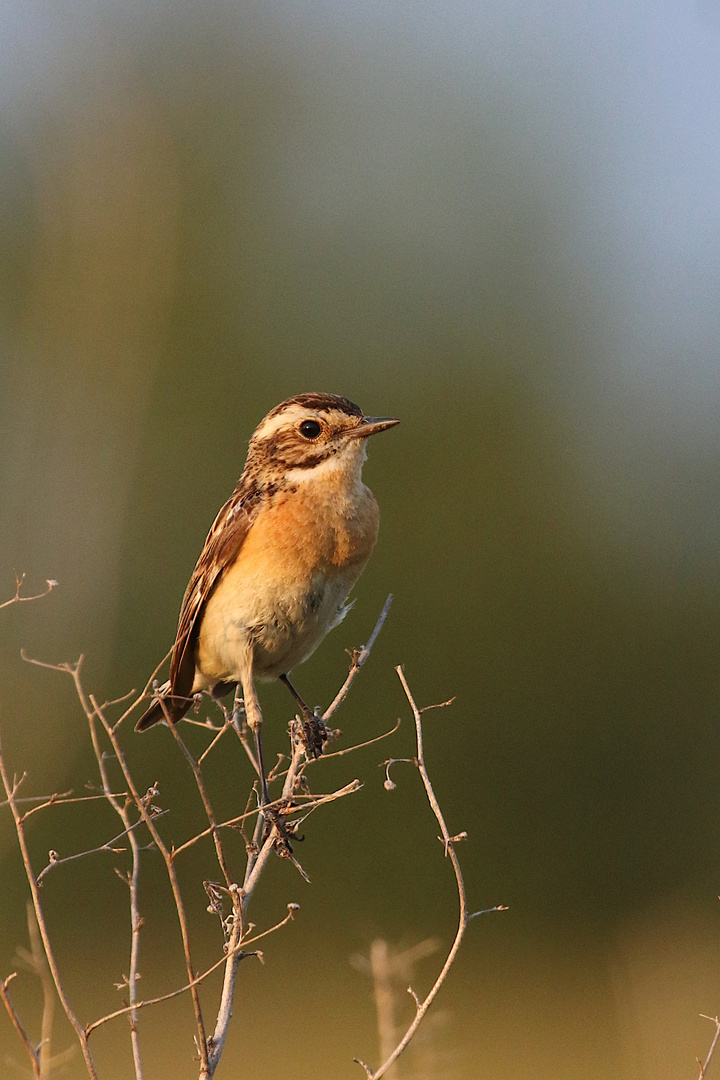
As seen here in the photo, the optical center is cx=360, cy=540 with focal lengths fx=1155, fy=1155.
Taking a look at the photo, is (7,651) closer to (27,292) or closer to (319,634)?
(27,292)

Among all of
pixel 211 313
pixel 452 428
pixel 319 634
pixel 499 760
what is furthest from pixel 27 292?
pixel 319 634

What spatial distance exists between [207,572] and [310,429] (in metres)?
0.85

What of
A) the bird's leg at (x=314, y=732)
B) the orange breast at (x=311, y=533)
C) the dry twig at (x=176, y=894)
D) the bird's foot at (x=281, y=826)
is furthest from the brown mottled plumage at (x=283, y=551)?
the dry twig at (x=176, y=894)

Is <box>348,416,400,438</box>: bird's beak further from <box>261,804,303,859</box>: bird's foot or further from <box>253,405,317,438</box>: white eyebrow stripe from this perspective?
<box>261,804,303,859</box>: bird's foot

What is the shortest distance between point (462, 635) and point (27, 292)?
8550 millimetres

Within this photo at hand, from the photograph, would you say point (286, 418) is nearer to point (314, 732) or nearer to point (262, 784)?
point (314, 732)

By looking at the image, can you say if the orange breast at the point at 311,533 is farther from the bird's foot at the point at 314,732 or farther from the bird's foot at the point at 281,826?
the bird's foot at the point at 281,826

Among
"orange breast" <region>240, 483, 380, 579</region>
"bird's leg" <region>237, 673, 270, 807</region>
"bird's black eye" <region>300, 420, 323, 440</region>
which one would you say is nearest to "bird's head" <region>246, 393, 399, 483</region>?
"bird's black eye" <region>300, 420, 323, 440</region>

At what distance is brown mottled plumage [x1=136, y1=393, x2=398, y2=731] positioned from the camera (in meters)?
5.25

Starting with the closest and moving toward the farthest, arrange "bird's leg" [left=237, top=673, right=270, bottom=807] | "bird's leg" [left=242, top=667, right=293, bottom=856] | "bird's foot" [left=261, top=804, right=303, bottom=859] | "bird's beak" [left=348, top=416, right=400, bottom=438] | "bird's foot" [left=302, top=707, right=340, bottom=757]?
"bird's foot" [left=261, top=804, right=303, bottom=859] < "bird's leg" [left=242, top=667, right=293, bottom=856] < "bird's foot" [left=302, top=707, right=340, bottom=757] < "bird's leg" [left=237, top=673, right=270, bottom=807] < "bird's beak" [left=348, top=416, right=400, bottom=438]

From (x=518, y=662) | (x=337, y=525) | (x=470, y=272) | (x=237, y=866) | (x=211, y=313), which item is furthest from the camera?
(x=470, y=272)

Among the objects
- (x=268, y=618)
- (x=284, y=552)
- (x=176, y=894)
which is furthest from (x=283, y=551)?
(x=176, y=894)

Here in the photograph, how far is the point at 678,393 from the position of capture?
20.7m

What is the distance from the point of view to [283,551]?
5.25 metres
